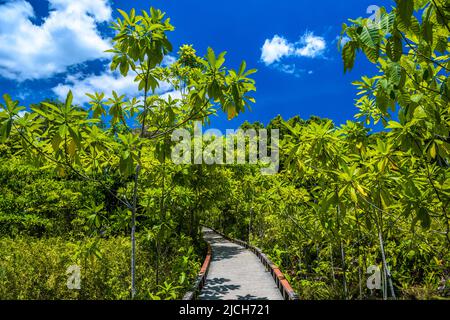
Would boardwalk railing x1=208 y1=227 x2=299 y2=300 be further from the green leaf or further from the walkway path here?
the green leaf

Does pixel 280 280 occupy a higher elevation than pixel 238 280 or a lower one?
higher

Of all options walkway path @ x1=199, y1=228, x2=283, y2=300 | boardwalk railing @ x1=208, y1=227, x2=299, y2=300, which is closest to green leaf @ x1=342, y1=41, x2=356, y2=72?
boardwalk railing @ x1=208, y1=227, x2=299, y2=300

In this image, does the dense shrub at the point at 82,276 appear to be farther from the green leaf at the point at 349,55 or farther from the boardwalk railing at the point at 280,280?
the green leaf at the point at 349,55

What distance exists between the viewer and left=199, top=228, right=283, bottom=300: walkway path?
6523 millimetres

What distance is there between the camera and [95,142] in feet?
10.3

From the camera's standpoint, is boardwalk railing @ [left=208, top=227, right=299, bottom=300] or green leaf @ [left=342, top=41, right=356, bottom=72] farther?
boardwalk railing @ [left=208, top=227, right=299, bottom=300]

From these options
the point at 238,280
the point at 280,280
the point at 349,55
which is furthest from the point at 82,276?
the point at 349,55

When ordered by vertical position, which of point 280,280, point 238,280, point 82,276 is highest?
point 82,276

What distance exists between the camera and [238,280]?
795 centimetres

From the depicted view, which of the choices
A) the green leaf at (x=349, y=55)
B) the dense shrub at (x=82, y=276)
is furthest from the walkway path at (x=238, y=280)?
the green leaf at (x=349, y=55)

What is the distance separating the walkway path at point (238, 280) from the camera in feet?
21.4

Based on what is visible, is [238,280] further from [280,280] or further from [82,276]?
[82,276]
